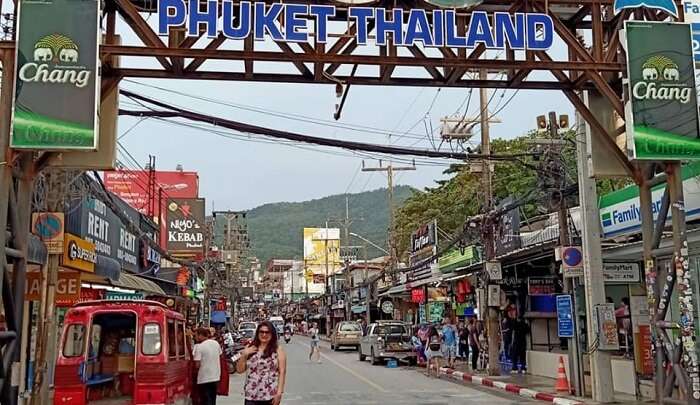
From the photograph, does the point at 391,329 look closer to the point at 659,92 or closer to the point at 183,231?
the point at 183,231

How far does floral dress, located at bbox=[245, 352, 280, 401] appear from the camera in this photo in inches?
329

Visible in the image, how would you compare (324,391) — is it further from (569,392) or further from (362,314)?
(362,314)

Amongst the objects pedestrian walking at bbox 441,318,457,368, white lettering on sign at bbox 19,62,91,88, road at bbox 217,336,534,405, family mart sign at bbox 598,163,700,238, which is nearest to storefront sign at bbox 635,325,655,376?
family mart sign at bbox 598,163,700,238

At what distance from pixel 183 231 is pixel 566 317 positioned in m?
32.7

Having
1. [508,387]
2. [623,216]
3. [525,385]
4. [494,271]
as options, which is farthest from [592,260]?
[494,271]

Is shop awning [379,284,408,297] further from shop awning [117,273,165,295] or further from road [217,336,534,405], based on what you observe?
shop awning [117,273,165,295]

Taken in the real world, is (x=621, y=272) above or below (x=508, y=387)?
above

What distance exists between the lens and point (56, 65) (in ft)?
31.8

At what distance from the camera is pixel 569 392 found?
18125mm

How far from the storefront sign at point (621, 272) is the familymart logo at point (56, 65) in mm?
13379

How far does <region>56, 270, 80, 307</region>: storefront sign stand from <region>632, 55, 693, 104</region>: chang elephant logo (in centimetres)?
1205

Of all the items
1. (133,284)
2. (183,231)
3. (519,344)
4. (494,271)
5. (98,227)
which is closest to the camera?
(98,227)

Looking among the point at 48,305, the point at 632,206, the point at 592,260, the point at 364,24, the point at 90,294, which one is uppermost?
the point at 364,24

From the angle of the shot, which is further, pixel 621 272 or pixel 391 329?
pixel 391 329
